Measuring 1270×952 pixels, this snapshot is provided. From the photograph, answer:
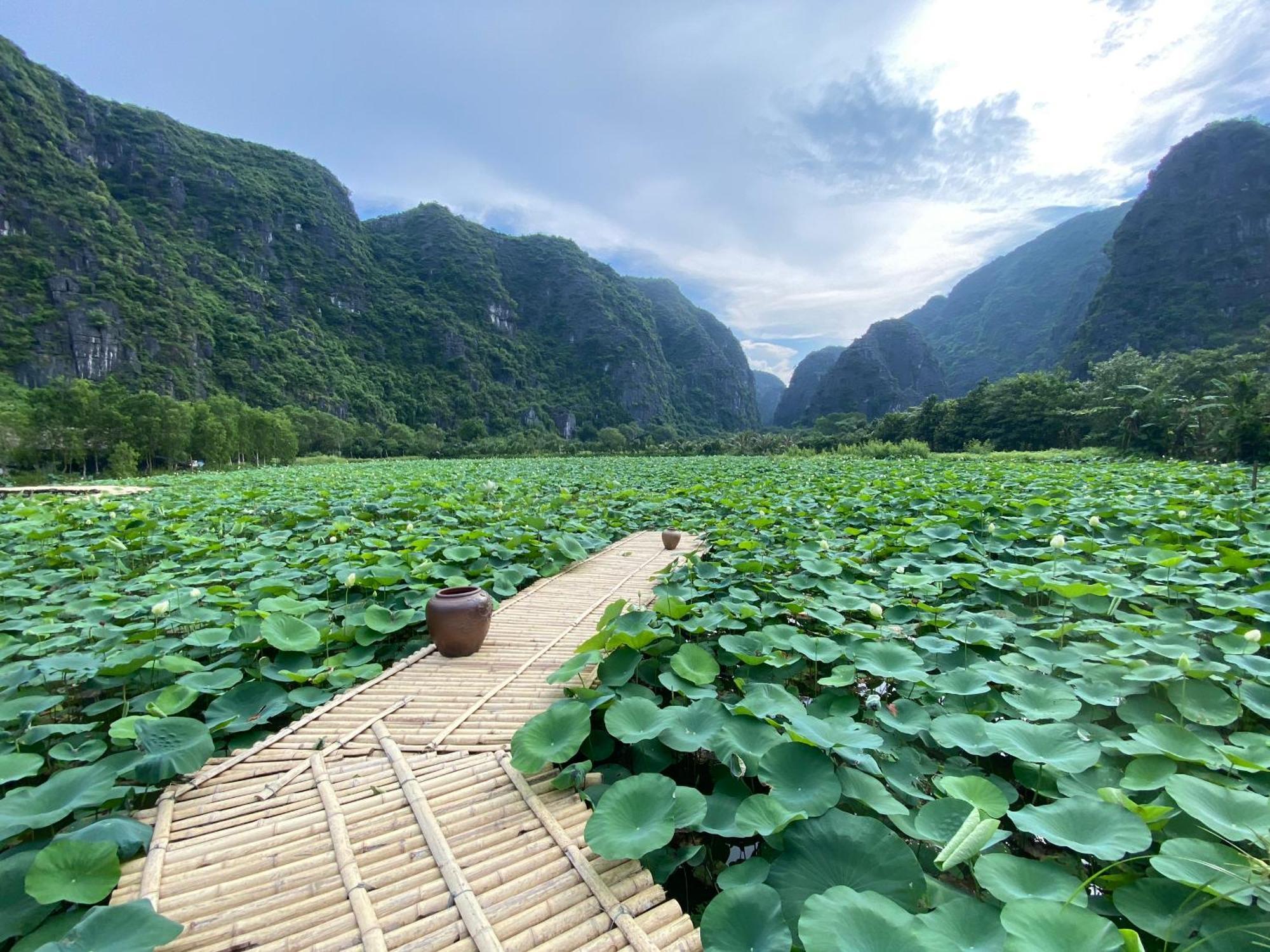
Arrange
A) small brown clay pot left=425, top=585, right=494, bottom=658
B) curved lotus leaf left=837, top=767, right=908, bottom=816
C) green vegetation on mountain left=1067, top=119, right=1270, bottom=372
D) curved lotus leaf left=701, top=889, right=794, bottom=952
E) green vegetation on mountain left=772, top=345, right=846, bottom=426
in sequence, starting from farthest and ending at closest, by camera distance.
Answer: green vegetation on mountain left=772, top=345, right=846, bottom=426, green vegetation on mountain left=1067, top=119, right=1270, bottom=372, small brown clay pot left=425, top=585, right=494, bottom=658, curved lotus leaf left=837, top=767, right=908, bottom=816, curved lotus leaf left=701, top=889, right=794, bottom=952

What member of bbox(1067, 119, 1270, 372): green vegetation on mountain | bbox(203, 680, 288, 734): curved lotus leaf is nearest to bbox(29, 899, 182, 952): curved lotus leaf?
bbox(203, 680, 288, 734): curved lotus leaf

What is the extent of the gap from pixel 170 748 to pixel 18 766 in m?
0.36

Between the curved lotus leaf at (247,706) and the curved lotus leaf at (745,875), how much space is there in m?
1.90

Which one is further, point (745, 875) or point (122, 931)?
point (745, 875)

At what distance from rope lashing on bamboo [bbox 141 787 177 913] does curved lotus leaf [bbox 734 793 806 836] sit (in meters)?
1.34

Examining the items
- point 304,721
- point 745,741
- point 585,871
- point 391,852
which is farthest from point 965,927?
point 304,721

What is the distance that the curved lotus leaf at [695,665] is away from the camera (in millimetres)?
2115

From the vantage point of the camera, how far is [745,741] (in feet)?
5.38

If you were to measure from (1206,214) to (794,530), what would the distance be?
66110 mm

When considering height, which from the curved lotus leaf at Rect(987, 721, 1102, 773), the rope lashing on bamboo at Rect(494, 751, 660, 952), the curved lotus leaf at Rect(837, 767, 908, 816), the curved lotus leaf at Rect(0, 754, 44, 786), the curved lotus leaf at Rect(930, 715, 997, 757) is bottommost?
the rope lashing on bamboo at Rect(494, 751, 660, 952)

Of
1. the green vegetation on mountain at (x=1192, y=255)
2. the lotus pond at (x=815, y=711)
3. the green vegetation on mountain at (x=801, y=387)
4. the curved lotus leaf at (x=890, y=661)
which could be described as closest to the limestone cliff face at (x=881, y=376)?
the green vegetation on mountain at (x=801, y=387)

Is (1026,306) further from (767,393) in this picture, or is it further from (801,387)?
(767,393)

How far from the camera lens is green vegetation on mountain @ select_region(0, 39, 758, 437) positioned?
47125 mm

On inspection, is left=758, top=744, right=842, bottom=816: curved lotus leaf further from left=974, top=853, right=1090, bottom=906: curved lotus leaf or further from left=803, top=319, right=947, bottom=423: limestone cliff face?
left=803, top=319, right=947, bottom=423: limestone cliff face
